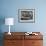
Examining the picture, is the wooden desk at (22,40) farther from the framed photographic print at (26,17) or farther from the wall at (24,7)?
the framed photographic print at (26,17)

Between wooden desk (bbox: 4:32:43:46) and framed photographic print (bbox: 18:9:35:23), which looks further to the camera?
framed photographic print (bbox: 18:9:35:23)

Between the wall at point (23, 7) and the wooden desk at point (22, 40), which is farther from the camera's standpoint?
the wall at point (23, 7)

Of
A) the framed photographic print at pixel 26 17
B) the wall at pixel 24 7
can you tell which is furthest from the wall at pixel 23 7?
the framed photographic print at pixel 26 17

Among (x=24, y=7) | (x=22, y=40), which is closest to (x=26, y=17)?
(x=24, y=7)

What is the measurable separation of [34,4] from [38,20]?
0.58 meters

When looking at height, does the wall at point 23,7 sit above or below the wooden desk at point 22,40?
above

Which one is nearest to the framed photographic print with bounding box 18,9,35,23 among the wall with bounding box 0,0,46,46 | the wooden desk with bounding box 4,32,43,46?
the wall with bounding box 0,0,46,46

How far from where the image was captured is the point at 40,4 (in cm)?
462

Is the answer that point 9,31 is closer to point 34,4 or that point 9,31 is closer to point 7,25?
point 7,25

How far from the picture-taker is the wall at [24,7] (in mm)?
4602

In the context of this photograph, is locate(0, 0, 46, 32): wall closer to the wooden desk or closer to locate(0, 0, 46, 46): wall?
locate(0, 0, 46, 46): wall

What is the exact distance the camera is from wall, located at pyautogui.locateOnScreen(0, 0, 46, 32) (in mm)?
4602

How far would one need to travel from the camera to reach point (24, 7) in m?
4.59

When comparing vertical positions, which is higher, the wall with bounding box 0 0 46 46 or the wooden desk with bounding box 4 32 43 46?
the wall with bounding box 0 0 46 46
